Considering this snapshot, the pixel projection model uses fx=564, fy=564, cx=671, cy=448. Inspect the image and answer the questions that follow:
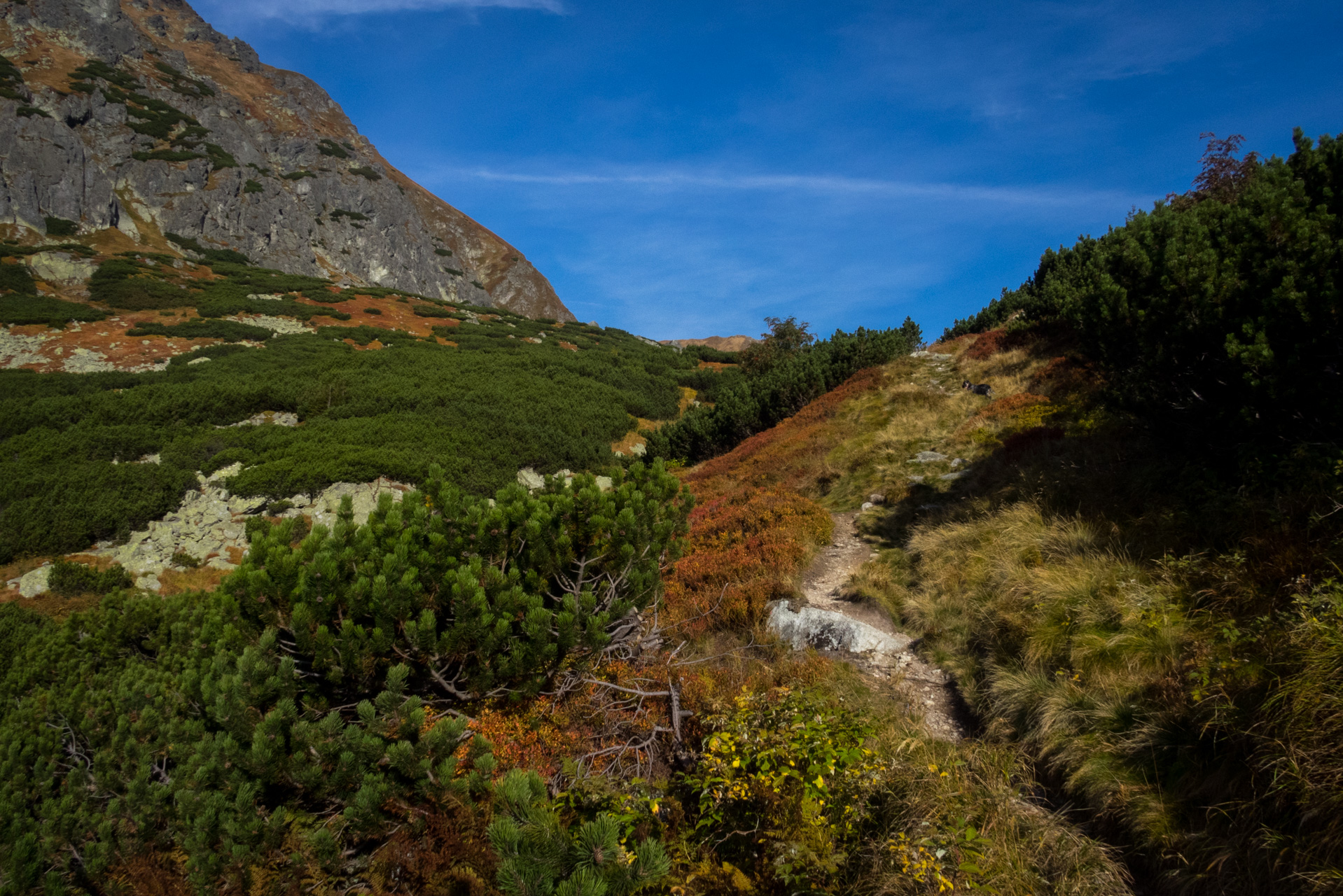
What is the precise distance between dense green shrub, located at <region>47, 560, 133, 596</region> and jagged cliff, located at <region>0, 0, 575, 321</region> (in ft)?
143

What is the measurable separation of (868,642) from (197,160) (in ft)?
231

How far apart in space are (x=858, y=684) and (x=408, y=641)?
379 cm

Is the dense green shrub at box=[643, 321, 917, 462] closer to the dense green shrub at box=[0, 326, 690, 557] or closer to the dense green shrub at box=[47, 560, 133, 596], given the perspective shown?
the dense green shrub at box=[0, 326, 690, 557]

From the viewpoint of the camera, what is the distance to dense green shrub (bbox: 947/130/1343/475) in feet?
13.6

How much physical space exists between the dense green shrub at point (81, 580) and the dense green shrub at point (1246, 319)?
1608 cm

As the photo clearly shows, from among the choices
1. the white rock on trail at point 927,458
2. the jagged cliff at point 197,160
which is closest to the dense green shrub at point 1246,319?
the white rock on trail at point 927,458

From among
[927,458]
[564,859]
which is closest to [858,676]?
[564,859]

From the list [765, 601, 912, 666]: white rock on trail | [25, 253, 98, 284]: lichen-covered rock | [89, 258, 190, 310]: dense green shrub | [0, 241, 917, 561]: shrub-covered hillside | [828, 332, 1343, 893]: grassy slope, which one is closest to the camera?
[828, 332, 1343, 893]: grassy slope

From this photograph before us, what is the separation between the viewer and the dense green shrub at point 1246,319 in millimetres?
4156

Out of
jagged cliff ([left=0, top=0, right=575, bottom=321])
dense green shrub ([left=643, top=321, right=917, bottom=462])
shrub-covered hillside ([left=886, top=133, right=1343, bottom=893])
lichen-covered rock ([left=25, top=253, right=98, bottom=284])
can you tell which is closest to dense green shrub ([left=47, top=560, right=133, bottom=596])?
shrub-covered hillside ([left=886, top=133, right=1343, bottom=893])

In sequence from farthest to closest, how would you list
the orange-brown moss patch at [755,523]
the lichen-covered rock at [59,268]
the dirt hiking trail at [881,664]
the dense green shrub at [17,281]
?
the lichen-covered rock at [59,268] → the dense green shrub at [17,281] → the orange-brown moss patch at [755,523] → the dirt hiking trail at [881,664]

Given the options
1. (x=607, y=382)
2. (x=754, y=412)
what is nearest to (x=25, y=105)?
(x=607, y=382)

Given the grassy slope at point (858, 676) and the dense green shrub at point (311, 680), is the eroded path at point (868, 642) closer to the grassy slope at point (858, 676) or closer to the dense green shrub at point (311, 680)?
the grassy slope at point (858, 676)

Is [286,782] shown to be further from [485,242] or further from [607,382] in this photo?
[485,242]
